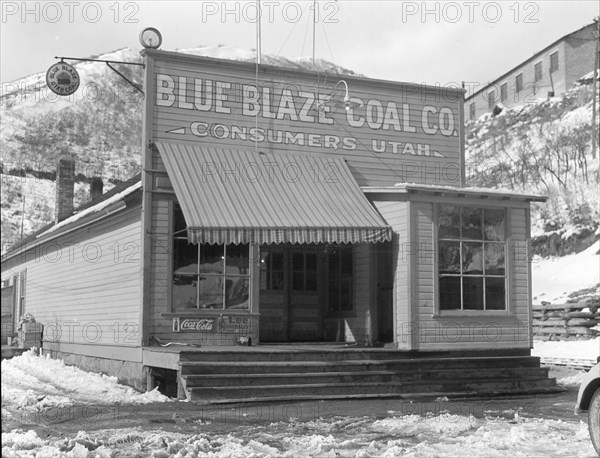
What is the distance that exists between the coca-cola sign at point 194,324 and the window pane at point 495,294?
4.99 m

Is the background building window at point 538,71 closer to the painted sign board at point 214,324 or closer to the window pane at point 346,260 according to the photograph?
the window pane at point 346,260

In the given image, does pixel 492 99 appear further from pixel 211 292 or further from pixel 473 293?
pixel 211 292

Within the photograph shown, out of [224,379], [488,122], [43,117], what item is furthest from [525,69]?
[43,117]

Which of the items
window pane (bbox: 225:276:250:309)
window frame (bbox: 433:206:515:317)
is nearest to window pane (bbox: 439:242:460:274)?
window frame (bbox: 433:206:515:317)

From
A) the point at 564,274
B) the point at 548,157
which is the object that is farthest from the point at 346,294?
the point at 548,157

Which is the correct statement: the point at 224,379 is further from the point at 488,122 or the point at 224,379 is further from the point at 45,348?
the point at 488,122

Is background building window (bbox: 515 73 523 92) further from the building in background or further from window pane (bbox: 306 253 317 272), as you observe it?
window pane (bbox: 306 253 317 272)

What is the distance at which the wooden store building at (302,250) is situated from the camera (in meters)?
13.0

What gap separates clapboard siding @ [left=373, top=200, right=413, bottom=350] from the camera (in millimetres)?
13516

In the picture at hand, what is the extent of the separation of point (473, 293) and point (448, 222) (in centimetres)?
138

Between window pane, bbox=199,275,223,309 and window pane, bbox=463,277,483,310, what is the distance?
14.5 ft

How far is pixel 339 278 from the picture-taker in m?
16.5

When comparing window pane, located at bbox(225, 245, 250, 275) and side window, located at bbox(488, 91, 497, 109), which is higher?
side window, located at bbox(488, 91, 497, 109)

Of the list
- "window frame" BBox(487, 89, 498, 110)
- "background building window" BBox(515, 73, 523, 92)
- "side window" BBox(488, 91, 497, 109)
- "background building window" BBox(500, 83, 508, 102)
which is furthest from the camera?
"background building window" BBox(500, 83, 508, 102)
